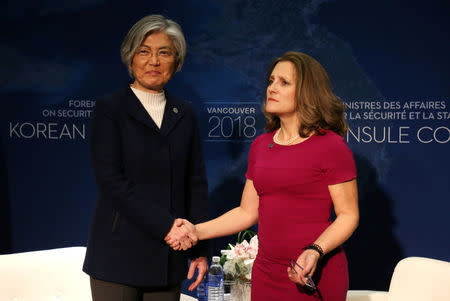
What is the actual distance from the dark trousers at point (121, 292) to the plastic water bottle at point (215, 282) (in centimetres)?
61

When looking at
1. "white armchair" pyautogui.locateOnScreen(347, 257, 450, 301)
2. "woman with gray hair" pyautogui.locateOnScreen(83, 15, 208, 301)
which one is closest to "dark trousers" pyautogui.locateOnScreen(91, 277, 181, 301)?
"woman with gray hair" pyautogui.locateOnScreen(83, 15, 208, 301)

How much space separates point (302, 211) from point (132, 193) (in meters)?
0.63

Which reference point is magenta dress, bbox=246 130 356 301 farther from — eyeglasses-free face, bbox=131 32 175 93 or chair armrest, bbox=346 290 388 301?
chair armrest, bbox=346 290 388 301

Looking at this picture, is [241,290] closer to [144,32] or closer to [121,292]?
[121,292]

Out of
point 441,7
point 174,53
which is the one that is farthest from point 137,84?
point 441,7

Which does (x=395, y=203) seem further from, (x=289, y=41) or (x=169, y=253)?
(x=169, y=253)

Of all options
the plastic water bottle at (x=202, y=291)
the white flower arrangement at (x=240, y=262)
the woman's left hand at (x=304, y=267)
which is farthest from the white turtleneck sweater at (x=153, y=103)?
the plastic water bottle at (x=202, y=291)

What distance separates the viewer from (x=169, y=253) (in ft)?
6.77

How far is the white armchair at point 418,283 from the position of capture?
257 centimetres

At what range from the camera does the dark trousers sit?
1979 mm

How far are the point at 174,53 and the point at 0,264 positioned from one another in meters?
1.55

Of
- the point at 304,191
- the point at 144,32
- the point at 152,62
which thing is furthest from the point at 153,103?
the point at 304,191

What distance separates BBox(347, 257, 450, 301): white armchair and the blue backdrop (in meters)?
0.86

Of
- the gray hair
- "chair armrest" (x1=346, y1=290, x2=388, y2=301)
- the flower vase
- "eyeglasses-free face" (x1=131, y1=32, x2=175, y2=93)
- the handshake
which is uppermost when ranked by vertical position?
the gray hair
